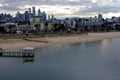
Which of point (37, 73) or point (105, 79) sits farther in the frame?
point (37, 73)

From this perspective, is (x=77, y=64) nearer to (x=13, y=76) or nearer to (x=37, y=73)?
(x=37, y=73)

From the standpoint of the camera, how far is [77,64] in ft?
155

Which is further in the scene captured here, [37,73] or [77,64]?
[77,64]

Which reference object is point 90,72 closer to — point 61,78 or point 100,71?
point 100,71

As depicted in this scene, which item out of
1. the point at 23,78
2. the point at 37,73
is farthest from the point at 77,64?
the point at 23,78

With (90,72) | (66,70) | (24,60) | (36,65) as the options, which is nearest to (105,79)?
(90,72)

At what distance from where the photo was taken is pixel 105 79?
35969 mm

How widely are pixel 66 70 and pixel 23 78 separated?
7424 millimetres

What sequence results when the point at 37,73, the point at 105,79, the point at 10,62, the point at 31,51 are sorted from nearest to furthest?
the point at 105,79, the point at 37,73, the point at 10,62, the point at 31,51

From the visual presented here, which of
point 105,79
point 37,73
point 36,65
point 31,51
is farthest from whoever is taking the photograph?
point 31,51

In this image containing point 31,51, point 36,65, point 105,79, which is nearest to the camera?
point 105,79

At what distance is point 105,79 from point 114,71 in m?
5.20

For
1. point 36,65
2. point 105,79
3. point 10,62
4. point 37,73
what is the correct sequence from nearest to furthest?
point 105,79, point 37,73, point 36,65, point 10,62

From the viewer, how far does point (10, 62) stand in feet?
162
